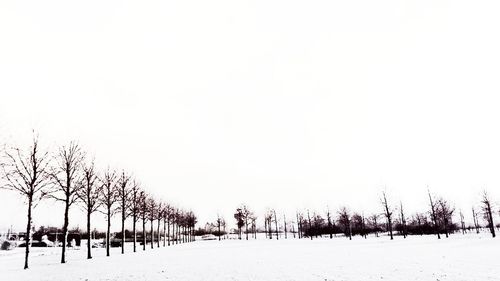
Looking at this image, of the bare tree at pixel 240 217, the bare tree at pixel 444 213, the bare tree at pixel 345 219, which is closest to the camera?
the bare tree at pixel 444 213

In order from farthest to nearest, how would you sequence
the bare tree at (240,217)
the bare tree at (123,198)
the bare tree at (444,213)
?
the bare tree at (240,217) → the bare tree at (444,213) → the bare tree at (123,198)

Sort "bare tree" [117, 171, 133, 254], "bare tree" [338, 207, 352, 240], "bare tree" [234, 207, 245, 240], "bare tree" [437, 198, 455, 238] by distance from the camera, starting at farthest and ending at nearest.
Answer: "bare tree" [234, 207, 245, 240]
"bare tree" [338, 207, 352, 240]
"bare tree" [437, 198, 455, 238]
"bare tree" [117, 171, 133, 254]

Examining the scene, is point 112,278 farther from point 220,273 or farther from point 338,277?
point 338,277

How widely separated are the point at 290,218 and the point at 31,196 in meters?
109

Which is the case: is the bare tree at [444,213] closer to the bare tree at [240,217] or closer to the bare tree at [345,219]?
the bare tree at [345,219]

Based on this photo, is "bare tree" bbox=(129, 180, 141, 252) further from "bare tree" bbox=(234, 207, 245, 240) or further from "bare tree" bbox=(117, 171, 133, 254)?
"bare tree" bbox=(234, 207, 245, 240)

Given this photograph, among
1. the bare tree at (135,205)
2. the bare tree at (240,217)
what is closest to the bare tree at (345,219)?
the bare tree at (240,217)

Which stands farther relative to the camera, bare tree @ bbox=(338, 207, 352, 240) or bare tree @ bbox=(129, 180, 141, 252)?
bare tree @ bbox=(338, 207, 352, 240)

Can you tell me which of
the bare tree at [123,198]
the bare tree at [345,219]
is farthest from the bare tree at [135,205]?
the bare tree at [345,219]

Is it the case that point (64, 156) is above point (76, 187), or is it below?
above

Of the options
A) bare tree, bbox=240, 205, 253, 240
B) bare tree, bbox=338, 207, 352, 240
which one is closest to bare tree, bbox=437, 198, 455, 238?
bare tree, bbox=338, 207, 352, 240

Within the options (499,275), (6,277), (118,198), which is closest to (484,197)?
(499,275)

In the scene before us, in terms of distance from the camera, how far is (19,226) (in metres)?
182

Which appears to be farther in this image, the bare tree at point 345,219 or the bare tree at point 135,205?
the bare tree at point 345,219
